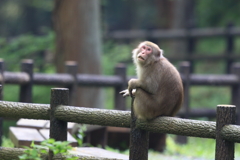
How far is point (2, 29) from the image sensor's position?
25.8 metres

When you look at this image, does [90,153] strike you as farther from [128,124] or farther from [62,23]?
[62,23]

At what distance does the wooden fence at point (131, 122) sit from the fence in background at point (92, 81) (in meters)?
2.56

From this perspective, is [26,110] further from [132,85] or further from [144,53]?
[144,53]

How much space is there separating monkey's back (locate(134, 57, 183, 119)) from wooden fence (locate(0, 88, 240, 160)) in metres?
0.28

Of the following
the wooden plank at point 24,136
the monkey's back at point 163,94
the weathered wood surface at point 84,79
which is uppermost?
the weathered wood surface at point 84,79

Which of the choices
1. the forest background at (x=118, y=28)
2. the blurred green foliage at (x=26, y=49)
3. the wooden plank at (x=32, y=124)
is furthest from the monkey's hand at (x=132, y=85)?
the blurred green foliage at (x=26, y=49)

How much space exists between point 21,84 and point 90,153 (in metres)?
2.73

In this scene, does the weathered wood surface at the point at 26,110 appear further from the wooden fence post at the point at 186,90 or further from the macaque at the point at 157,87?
the wooden fence post at the point at 186,90

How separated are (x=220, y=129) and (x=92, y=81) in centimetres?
498

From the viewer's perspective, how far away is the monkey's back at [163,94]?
459cm

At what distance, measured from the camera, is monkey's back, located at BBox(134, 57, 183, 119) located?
4586 millimetres

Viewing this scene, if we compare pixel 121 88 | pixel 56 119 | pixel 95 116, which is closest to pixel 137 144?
pixel 95 116

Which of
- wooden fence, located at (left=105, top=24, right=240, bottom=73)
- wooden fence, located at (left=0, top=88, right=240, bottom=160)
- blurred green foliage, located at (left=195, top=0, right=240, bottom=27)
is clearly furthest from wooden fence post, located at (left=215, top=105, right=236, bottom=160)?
blurred green foliage, located at (left=195, top=0, right=240, bottom=27)

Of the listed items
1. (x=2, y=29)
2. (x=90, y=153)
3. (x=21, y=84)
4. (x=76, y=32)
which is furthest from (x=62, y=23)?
(x=2, y=29)
